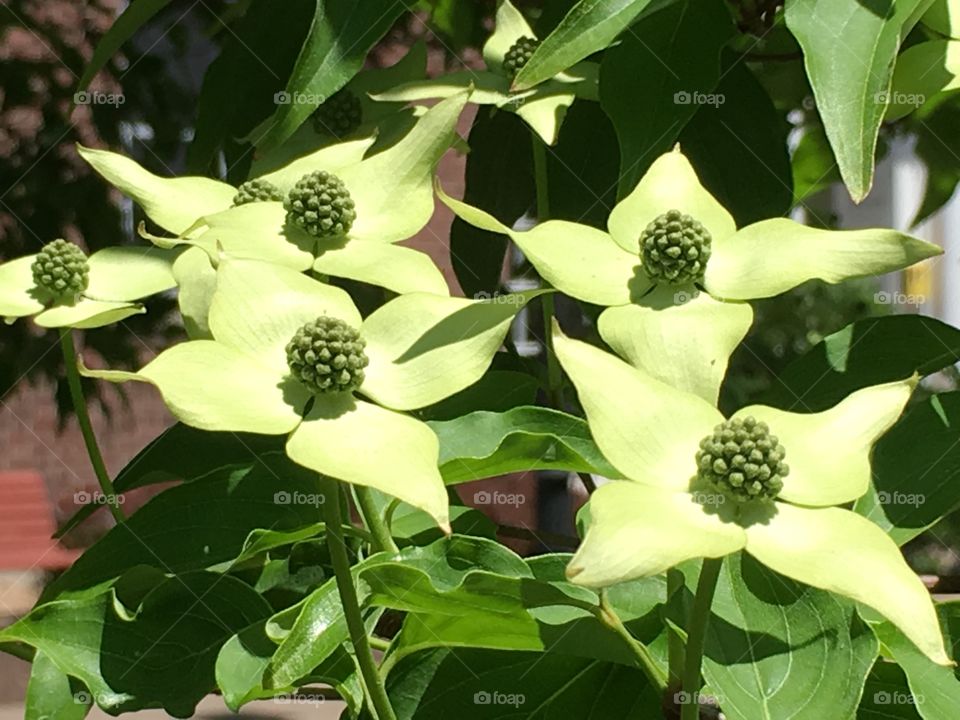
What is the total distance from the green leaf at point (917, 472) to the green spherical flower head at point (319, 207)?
286mm

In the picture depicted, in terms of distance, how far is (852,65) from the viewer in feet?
1.75

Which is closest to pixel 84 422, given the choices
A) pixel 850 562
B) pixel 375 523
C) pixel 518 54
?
pixel 375 523

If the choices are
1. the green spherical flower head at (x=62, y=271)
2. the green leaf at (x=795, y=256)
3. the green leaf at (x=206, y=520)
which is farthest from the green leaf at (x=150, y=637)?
the green leaf at (x=795, y=256)

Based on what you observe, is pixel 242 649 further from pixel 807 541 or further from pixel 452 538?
pixel 807 541

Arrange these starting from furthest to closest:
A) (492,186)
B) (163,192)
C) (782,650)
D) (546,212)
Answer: (492,186), (546,212), (163,192), (782,650)

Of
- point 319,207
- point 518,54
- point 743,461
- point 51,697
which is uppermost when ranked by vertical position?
point 518,54

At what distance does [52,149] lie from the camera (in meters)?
1.64

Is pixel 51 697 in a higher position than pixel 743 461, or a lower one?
lower

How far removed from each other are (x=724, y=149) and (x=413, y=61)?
22cm

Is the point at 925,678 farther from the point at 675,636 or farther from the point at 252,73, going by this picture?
the point at 252,73

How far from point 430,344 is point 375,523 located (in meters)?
0.12

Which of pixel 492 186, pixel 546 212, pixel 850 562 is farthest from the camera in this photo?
pixel 492 186

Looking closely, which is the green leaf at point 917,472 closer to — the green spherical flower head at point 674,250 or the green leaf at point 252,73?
the green spherical flower head at point 674,250

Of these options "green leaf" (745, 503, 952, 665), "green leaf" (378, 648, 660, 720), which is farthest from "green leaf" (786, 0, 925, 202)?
"green leaf" (378, 648, 660, 720)
